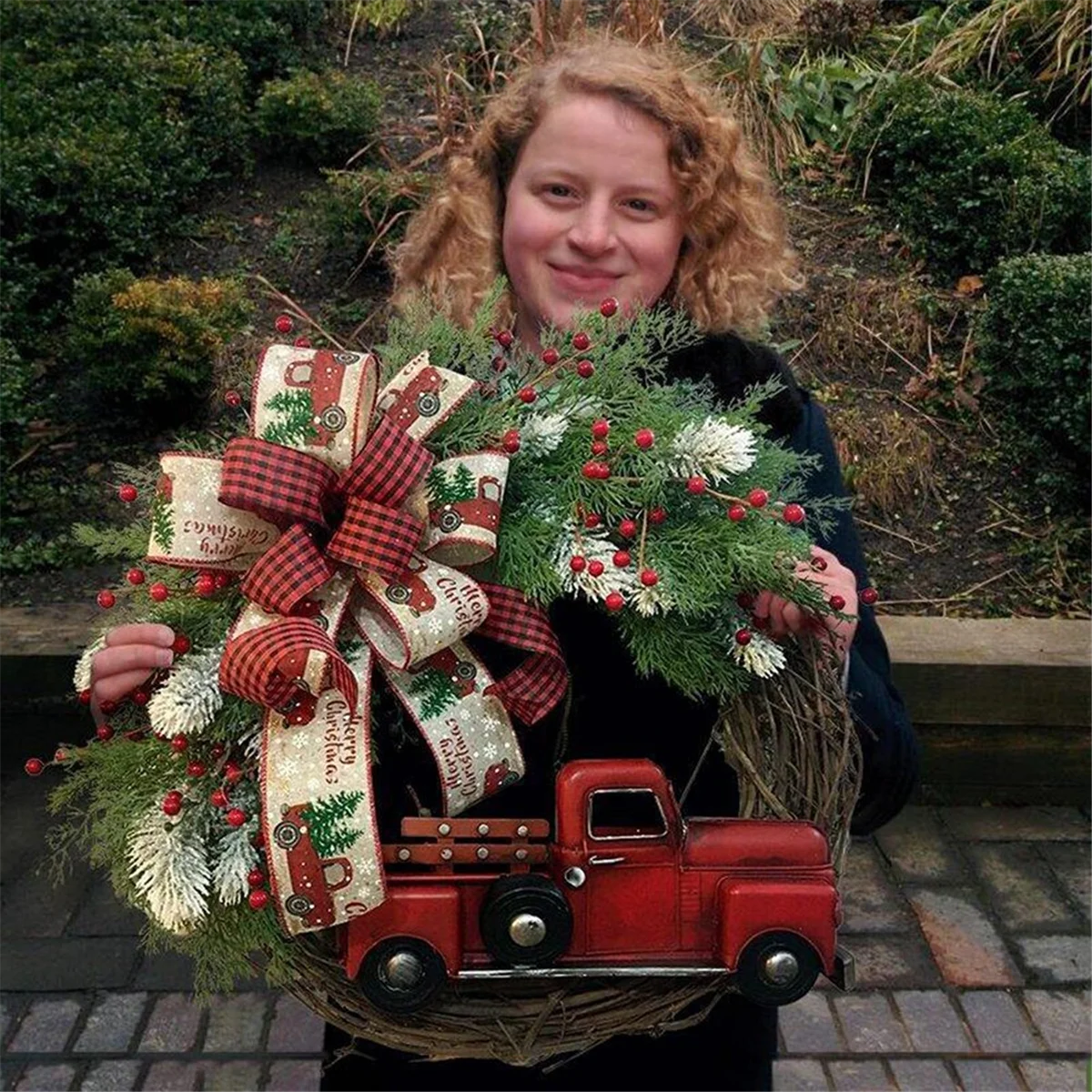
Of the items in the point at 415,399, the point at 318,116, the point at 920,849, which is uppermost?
the point at 415,399

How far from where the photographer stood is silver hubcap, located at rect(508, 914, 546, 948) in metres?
1.34

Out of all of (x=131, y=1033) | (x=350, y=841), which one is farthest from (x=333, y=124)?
(x=350, y=841)

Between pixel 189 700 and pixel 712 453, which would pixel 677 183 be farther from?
pixel 189 700

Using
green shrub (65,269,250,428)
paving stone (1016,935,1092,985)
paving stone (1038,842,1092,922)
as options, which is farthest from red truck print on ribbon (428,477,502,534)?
green shrub (65,269,250,428)

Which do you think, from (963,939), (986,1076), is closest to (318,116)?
(963,939)

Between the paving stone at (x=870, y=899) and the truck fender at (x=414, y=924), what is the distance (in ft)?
8.05

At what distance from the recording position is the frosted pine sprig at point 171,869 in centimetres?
136

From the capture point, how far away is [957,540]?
4.76 m

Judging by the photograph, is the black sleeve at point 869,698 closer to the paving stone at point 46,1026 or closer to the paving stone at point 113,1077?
the paving stone at point 113,1077

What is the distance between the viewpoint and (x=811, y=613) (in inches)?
58.6

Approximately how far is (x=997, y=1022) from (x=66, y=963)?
240 cm

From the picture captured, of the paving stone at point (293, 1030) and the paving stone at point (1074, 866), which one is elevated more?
the paving stone at point (1074, 866)

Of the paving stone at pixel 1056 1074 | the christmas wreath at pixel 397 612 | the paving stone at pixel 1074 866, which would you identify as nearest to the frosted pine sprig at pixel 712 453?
the christmas wreath at pixel 397 612

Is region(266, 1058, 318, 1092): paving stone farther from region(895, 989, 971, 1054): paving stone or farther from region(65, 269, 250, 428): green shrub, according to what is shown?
region(65, 269, 250, 428): green shrub
